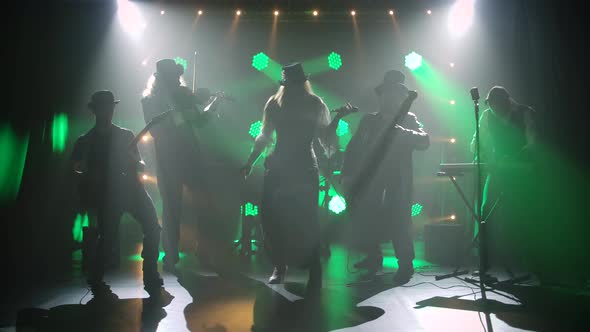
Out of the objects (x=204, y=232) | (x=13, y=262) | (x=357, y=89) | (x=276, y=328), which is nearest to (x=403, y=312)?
(x=276, y=328)

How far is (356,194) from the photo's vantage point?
489 centimetres

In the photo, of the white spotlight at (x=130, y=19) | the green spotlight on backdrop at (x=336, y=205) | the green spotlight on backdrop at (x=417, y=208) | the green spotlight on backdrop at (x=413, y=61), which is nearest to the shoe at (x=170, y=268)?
the green spotlight on backdrop at (x=336, y=205)

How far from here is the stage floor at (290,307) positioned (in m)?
2.65

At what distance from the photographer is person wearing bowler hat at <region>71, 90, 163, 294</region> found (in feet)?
11.7

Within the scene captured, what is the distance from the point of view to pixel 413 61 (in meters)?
8.69

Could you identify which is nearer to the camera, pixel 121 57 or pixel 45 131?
pixel 45 131

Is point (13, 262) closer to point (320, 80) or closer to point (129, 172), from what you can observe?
point (129, 172)

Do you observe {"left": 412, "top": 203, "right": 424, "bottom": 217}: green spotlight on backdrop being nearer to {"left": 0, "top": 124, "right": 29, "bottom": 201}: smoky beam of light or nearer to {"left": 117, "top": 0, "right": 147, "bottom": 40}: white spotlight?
{"left": 117, "top": 0, "right": 147, "bottom": 40}: white spotlight

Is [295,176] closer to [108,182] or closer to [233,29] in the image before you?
[108,182]

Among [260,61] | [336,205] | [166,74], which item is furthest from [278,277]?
[260,61]

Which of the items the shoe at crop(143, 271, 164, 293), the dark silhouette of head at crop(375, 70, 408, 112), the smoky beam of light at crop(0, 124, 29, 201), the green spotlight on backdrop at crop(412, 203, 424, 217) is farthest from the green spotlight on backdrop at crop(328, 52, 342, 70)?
the shoe at crop(143, 271, 164, 293)

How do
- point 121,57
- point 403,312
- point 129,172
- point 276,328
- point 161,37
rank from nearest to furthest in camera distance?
1. point 276,328
2. point 403,312
3. point 129,172
4. point 121,57
5. point 161,37

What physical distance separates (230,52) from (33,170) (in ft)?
17.0

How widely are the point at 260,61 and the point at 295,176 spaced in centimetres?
579
